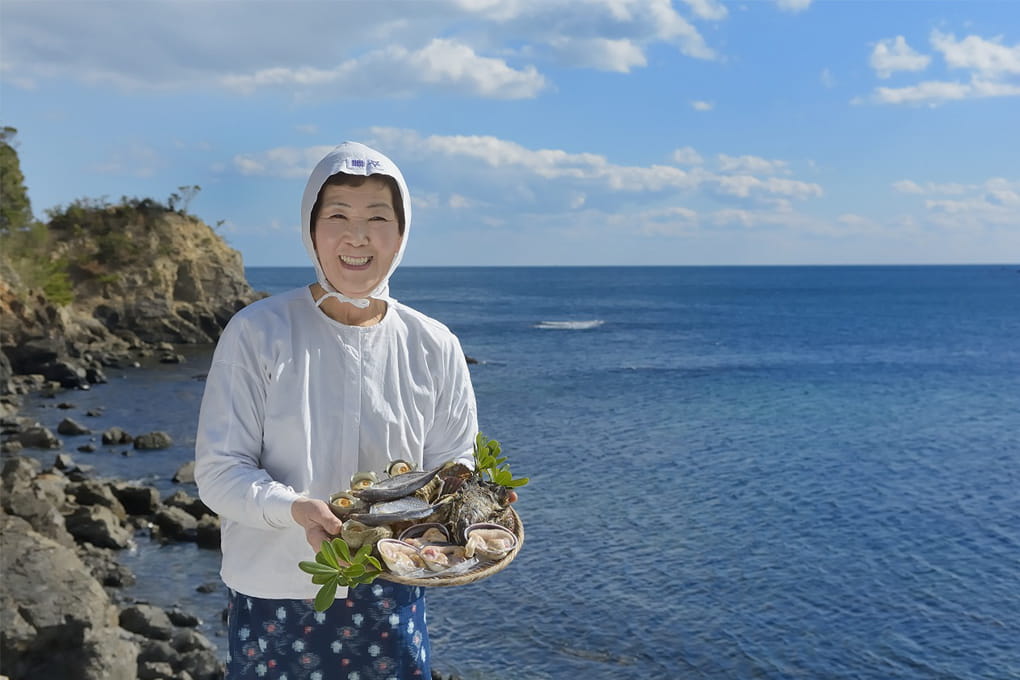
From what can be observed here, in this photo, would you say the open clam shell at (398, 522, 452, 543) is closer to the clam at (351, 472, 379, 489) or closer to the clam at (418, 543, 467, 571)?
the clam at (418, 543, 467, 571)

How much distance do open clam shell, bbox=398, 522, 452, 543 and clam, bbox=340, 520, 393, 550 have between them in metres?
0.24

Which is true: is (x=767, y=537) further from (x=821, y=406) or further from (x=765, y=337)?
(x=765, y=337)

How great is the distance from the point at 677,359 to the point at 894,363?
42.0 feet

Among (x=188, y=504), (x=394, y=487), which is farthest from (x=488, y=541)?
(x=188, y=504)

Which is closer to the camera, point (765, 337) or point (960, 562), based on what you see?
point (960, 562)

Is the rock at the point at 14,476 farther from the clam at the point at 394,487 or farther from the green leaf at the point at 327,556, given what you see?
the green leaf at the point at 327,556

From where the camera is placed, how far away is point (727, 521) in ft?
75.8

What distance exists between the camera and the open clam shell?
12.0 feet

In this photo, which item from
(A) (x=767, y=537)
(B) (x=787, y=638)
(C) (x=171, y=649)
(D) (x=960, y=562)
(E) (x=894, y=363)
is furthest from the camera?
(E) (x=894, y=363)

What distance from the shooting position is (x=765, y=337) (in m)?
73.3

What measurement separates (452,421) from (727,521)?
20291 mm

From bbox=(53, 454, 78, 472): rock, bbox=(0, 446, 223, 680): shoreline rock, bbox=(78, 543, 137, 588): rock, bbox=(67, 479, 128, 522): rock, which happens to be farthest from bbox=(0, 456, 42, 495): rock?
bbox=(53, 454, 78, 472): rock

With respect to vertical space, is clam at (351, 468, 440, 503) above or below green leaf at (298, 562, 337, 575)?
above

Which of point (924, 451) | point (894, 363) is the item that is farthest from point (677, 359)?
point (924, 451)
